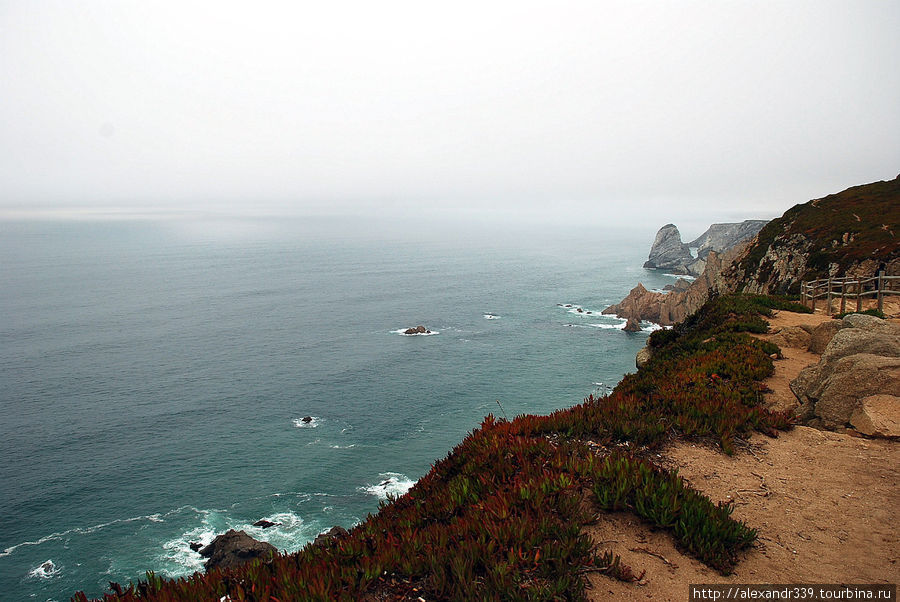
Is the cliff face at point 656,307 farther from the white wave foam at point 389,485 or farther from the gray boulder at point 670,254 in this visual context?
the gray boulder at point 670,254

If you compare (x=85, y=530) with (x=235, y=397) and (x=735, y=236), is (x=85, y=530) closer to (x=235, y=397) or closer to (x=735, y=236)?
(x=235, y=397)

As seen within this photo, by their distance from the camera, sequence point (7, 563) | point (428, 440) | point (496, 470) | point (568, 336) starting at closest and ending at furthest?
point (496, 470) < point (7, 563) < point (428, 440) < point (568, 336)

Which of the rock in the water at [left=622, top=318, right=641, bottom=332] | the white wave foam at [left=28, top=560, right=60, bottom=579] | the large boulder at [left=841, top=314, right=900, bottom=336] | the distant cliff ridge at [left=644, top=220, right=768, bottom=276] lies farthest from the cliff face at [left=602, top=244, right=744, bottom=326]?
the white wave foam at [left=28, top=560, right=60, bottom=579]

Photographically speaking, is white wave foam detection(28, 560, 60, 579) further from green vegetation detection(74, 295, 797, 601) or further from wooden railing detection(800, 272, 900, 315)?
wooden railing detection(800, 272, 900, 315)

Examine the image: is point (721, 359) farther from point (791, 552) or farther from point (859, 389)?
point (791, 552)

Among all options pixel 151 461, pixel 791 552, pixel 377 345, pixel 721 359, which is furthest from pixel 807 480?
pixel 377 345

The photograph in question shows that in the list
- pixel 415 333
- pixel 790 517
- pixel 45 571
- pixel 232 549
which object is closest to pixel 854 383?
pixel 790 517
